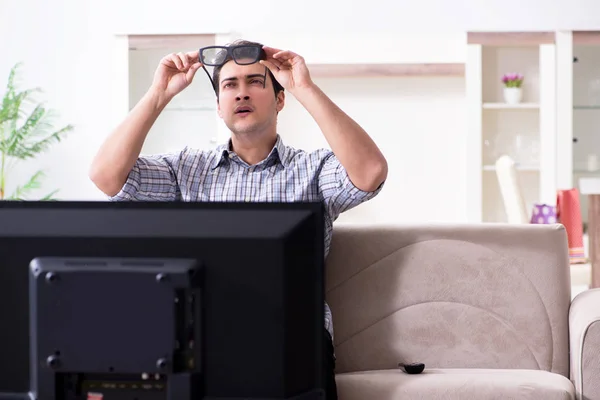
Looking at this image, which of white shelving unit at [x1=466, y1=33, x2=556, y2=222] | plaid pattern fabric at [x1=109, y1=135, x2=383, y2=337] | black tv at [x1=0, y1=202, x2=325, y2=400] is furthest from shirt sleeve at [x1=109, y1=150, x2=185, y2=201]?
white shelving unit at [x1=466, y1=33, x2=556, y2=222]

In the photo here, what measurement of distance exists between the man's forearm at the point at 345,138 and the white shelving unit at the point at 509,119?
306 cm

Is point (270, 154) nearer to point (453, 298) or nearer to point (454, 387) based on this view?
point (453, 298)

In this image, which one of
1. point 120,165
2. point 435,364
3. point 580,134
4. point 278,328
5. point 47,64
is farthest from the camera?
point 47,64

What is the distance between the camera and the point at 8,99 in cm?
502

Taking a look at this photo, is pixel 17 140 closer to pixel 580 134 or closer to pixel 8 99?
pixel 8 99

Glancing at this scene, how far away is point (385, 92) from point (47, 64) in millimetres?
2196

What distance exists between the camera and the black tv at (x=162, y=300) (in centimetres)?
106

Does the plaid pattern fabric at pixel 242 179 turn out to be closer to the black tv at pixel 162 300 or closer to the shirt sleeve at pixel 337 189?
the shirt sleeve at pixel 337 189

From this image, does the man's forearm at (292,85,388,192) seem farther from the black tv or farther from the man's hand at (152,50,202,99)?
the black tv

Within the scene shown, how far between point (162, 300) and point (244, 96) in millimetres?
1122

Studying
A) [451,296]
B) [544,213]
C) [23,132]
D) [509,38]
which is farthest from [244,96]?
[23,132]

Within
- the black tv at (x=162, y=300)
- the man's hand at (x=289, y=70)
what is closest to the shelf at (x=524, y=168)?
the man's hand at (x=289, y=70)

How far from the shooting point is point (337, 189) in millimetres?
2082

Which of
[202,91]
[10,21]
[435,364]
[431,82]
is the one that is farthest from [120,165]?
[10,21]
